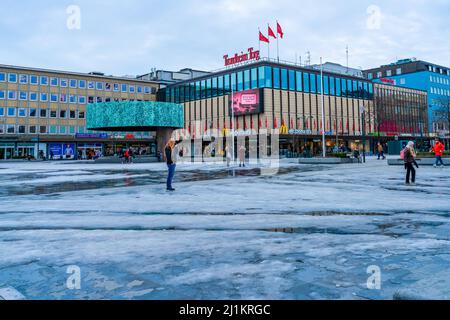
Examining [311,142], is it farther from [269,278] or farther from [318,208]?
[269,278]

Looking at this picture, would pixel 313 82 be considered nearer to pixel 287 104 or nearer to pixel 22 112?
pixel 287 104

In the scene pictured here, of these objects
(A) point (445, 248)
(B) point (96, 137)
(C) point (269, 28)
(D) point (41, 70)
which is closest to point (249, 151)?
(C) point (269, 28)

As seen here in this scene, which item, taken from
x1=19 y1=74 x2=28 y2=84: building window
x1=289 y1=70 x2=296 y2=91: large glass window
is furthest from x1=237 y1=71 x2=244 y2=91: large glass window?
x1=19 y1=74 x2=28 y2=84: building window

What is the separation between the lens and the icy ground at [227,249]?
3189mm

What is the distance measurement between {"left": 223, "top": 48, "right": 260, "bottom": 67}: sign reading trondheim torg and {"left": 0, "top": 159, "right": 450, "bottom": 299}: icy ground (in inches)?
2044

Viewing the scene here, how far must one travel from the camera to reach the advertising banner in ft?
182

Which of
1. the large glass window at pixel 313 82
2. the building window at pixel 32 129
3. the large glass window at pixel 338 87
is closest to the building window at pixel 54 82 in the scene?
the building window at pixel 32 129

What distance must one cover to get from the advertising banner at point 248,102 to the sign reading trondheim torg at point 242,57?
577 cm

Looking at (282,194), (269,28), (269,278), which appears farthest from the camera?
(269,28)

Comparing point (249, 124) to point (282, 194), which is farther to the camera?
point (249, 124)

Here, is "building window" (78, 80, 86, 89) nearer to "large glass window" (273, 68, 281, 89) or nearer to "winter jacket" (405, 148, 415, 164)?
"large glass window" (273, 68, 281, 89)

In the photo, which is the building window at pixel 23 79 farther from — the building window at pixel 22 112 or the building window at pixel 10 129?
the building window at pixel 10 129
